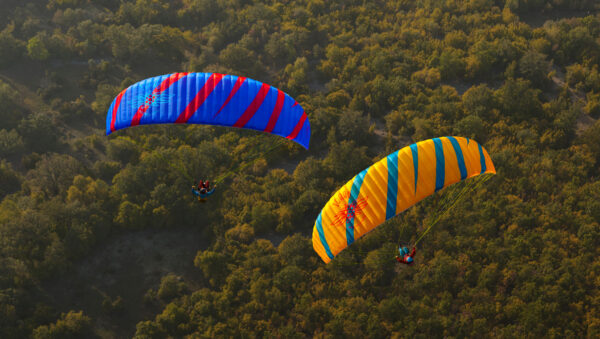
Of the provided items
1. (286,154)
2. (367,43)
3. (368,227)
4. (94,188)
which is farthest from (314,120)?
(368,227)

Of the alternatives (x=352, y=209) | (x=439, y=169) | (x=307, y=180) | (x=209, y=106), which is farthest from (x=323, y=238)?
(x=307, y=180)

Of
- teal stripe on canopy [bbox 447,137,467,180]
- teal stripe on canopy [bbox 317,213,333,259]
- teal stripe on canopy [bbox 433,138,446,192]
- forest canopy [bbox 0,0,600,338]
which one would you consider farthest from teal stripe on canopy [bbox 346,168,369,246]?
forest canopy [bbox 0,0,600,338]

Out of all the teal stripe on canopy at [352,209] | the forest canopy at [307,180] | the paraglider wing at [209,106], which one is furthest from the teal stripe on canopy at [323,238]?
the forest canopy at [307,180]

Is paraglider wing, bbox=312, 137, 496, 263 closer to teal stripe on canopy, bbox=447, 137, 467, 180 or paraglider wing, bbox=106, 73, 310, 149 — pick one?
teal stripe on canopy, bbox=447, 137, 467, 180

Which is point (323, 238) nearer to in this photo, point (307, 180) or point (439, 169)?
point (439, 169)

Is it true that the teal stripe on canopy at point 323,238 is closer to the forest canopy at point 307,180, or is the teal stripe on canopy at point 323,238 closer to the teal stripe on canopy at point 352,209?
the teal stripe on canopy at point 352,209

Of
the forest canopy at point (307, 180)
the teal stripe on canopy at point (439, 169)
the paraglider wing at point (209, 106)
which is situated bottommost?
the forest canopy at point (307, 180)
